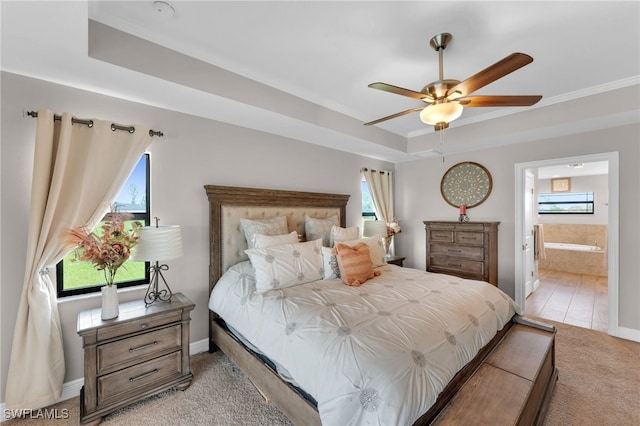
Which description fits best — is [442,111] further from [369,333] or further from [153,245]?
[153,245]

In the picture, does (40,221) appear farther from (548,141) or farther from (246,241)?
(548,141)

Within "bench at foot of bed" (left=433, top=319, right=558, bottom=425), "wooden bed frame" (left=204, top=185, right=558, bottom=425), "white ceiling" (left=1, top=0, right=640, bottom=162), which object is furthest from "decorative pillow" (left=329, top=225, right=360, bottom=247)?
"bench at foot of bed" (left=433, top=319, right=558, bottom=425)

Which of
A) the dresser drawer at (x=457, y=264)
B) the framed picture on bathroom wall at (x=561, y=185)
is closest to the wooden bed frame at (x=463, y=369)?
the dresser drawer at (x=457, y=264)

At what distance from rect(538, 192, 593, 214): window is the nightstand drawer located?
8881 mm

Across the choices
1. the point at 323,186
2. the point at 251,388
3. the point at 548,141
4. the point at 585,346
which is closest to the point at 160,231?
the point at 251,388

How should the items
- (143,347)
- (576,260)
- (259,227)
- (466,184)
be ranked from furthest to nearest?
(576,260)
(466,184)
(259,227)
(143,347)

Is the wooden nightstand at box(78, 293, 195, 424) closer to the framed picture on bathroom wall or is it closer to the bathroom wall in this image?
the bathroom wall

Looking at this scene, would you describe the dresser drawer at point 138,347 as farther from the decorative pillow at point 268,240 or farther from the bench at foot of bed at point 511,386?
the bench at foot of bed at point 511,386

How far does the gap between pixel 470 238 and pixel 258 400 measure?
11.2ft

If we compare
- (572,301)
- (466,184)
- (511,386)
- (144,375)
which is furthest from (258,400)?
(572,301)

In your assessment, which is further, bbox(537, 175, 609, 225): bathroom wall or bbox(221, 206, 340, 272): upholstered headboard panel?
bbox(537, 175, 609, 225): bathroom wall

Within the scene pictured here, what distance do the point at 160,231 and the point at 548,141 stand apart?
4621 mm

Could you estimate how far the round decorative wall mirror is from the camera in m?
4.03

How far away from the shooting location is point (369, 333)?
4.93 ft
